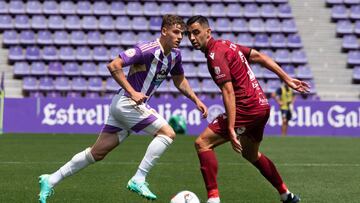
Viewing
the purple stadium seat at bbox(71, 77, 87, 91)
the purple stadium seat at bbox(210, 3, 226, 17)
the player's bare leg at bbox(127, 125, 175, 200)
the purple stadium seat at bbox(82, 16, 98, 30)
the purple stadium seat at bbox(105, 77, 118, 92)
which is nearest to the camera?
the player's bare leg at bbox(127, 125, 175, 200)

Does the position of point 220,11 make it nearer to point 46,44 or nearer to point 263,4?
point 263,4

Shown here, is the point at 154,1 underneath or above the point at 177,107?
above

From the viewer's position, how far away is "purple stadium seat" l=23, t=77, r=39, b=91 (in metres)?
27.6

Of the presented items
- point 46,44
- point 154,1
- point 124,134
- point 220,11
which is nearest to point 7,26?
point 46,44

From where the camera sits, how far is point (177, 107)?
24.5 metres

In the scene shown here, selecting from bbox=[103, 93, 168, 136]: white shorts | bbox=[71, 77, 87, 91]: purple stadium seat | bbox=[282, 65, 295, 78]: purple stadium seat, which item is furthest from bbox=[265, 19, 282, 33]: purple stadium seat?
bbox=[103, 93, 168, 136]: white shorts

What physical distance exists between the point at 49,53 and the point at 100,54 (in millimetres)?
2083

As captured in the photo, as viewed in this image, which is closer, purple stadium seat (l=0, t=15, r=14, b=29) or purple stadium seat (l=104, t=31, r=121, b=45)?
purple stadium seat (l=104, t=31, r=121, b=45)

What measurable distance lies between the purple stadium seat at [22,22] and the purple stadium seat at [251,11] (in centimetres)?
941

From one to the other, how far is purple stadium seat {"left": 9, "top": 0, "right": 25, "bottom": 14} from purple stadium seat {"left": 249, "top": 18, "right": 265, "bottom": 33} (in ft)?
32.2

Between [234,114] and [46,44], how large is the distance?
2320 centimetres

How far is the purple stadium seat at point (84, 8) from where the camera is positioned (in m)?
30.5

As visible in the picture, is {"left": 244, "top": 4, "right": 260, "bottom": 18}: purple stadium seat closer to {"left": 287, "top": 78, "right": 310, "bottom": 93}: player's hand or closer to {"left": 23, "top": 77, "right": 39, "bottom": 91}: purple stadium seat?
{"left": 23, "top": 77, "right": 39, "bottom": 91}: purple stadium seat

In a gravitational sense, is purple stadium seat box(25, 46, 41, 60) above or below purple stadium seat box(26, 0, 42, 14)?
below
